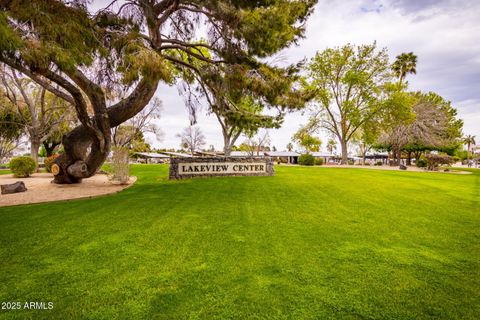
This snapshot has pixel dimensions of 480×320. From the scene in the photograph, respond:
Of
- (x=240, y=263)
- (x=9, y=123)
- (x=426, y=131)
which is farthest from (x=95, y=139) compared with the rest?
(x=426, y=131)

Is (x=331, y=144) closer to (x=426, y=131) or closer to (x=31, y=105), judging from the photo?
(x=426, y=131)

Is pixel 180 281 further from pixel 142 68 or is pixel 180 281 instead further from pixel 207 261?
pixel 142 68

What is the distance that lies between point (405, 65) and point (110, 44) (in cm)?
4859

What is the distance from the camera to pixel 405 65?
131 ft

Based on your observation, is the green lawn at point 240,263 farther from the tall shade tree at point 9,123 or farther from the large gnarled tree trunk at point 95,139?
the tall shade tree at point 9,123

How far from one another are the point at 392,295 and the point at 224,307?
5.39 feet

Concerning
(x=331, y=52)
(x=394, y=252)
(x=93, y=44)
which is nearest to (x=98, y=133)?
(x=93, y=44)

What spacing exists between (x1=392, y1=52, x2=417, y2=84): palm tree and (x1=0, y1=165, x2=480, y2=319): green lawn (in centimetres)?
4485

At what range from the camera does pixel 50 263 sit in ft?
9.25

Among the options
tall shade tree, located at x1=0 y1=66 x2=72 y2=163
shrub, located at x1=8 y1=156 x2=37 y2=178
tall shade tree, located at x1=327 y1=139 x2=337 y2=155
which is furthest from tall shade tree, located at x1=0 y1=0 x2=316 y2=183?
tall shade tree, located at x1=327 y1=139 x2=337 y2=155

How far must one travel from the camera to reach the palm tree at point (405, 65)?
39312 millimetres

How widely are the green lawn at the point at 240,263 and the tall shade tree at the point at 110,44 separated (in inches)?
122

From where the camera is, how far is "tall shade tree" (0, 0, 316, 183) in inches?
177

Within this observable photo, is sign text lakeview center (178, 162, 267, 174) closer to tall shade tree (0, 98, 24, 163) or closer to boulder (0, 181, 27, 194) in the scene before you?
boulder (0, 181, 27, 194)
